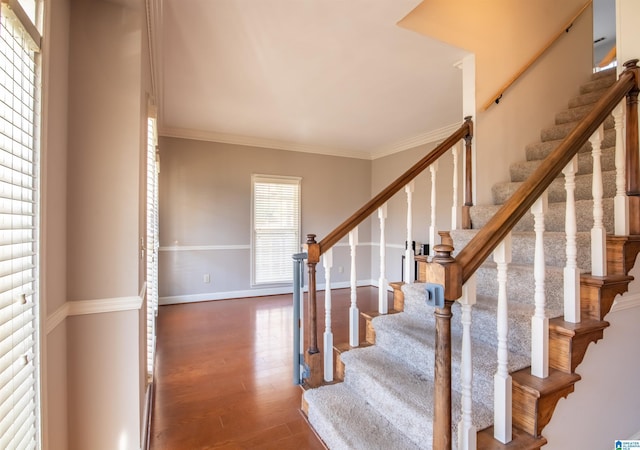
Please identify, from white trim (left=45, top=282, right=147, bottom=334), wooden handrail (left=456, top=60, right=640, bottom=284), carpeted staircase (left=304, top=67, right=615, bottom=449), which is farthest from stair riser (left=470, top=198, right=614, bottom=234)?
white trim (left=45, top=282, right=147, bottom=334)

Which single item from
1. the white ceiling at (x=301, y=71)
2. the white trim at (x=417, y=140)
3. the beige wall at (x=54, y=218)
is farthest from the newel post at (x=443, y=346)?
the white trim at (x=417, y=140)

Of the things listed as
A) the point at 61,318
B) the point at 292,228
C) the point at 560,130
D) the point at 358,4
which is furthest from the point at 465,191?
the point at 292,228

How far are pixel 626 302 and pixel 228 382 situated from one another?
262 centimetres

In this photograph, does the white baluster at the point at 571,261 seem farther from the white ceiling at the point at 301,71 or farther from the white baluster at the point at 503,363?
the white ceiling at the point at 301,71

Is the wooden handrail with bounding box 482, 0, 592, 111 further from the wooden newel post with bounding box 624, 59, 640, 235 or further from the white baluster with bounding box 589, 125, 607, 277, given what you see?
the white baluster with bounding box 589, 125, 607, 277

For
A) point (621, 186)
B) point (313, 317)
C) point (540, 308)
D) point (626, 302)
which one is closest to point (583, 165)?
point (621, 186)

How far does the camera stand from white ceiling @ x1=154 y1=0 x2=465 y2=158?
6.97 feet

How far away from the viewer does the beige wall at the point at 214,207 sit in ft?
15.2

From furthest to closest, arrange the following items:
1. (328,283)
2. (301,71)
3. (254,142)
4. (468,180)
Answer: (254,142) → (301,71) → (468,180) → (328,283)

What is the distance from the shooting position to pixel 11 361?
915 millimetres

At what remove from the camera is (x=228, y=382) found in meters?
2.43

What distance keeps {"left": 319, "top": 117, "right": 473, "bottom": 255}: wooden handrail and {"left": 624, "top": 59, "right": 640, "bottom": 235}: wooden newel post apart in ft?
3.13

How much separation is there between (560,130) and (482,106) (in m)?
0.77

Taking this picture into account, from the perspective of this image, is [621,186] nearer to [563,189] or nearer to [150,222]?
[563,189]
